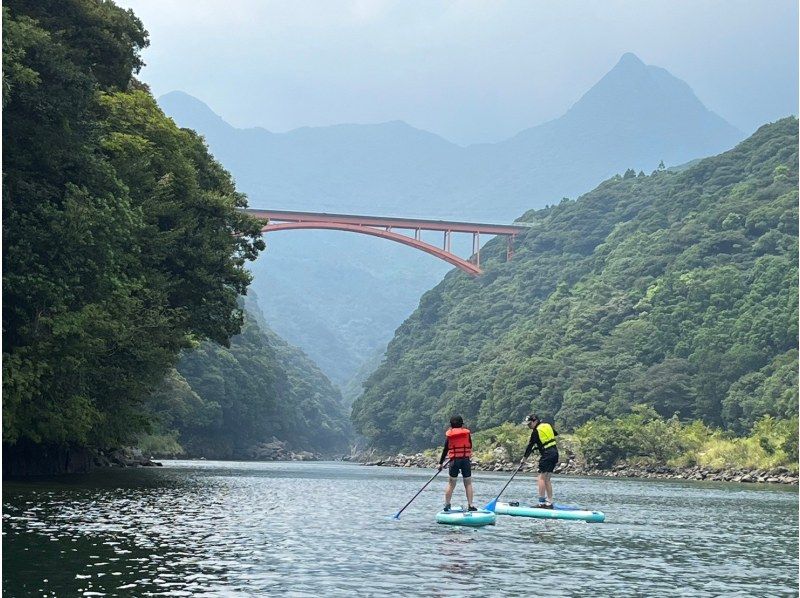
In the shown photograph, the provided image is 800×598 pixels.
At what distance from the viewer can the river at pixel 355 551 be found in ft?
46.9

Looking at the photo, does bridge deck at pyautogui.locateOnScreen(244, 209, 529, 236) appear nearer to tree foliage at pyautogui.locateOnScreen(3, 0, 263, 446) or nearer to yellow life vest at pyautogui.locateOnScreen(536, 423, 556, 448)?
tree foliage at pyautogui.locateOnScreen(3, 0, 263, 446)

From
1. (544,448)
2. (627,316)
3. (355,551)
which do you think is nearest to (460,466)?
(544,448)

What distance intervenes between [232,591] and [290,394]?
508 ft

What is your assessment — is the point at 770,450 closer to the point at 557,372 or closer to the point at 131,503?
the point at 557,372

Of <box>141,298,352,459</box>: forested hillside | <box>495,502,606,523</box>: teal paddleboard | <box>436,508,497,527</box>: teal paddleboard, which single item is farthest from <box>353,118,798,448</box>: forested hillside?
<box>436,508,497,527</box>: teal paddleboard

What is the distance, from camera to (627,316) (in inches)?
4811

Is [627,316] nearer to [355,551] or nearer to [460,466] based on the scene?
[460,466]

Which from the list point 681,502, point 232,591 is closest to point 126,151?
point 681,502

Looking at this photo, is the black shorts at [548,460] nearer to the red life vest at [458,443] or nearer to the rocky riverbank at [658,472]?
the red life vest at [458,443]

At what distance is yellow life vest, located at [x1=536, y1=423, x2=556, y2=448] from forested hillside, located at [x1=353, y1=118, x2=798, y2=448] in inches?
2338

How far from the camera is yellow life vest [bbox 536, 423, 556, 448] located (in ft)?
88.1

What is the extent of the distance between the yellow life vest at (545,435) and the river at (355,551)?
6.04ft

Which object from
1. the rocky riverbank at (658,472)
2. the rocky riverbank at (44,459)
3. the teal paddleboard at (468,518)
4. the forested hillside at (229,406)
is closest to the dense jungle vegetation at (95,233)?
the rocky riverbank at (44,459)

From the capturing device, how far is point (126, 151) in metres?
40.1
